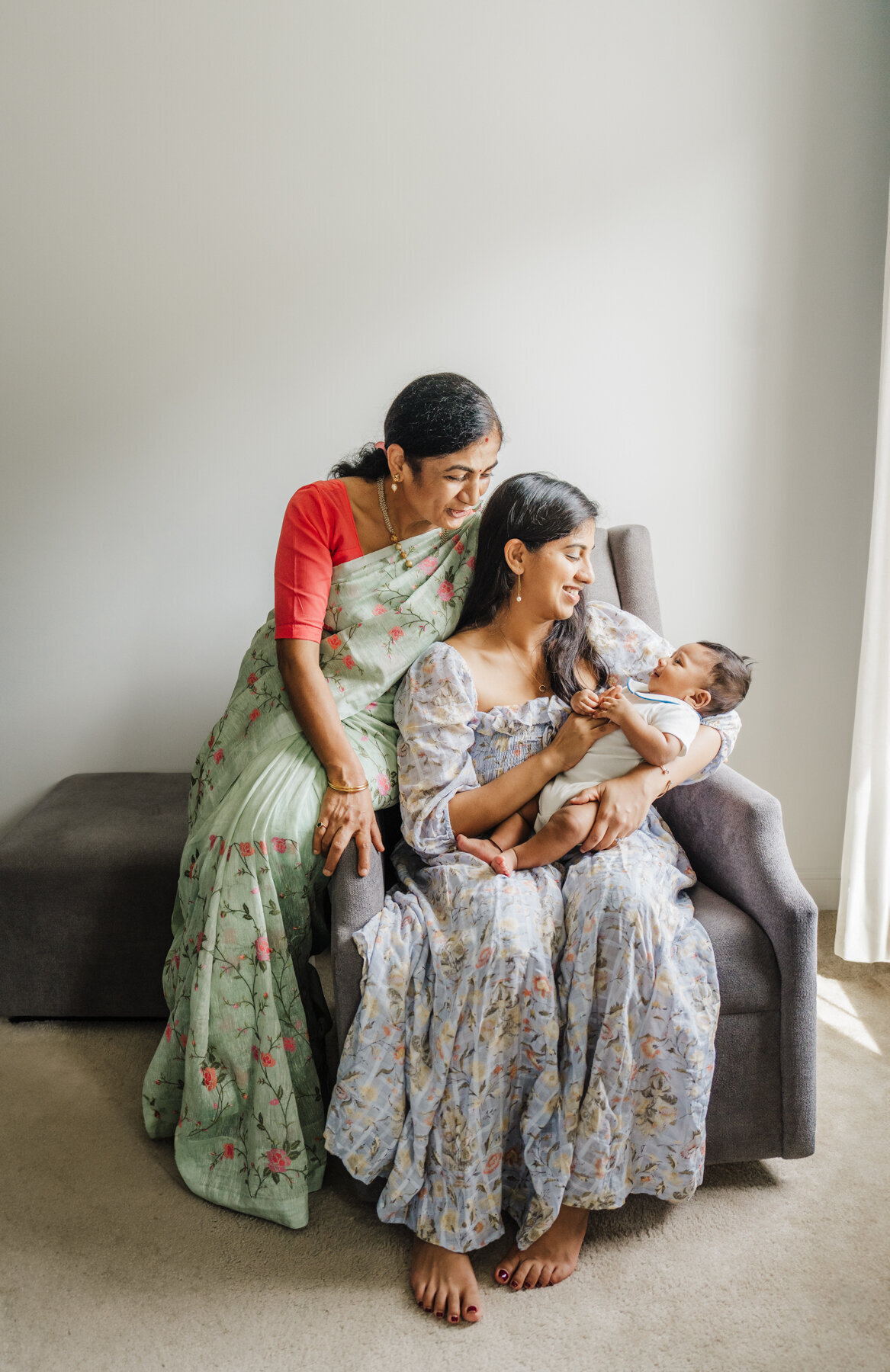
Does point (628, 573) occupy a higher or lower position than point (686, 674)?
higher

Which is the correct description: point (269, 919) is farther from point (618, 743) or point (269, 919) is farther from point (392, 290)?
point (392, 290)

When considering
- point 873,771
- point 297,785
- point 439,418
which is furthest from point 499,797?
point 873,771

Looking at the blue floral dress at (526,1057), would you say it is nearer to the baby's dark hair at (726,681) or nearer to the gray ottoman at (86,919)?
the baby's dark hair at (726,681)

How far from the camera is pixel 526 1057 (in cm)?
136

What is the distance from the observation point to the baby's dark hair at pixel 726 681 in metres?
1.69

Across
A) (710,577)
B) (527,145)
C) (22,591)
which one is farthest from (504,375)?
(22,591)

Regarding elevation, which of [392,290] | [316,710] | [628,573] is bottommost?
[316,710]

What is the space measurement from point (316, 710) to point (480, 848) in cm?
36

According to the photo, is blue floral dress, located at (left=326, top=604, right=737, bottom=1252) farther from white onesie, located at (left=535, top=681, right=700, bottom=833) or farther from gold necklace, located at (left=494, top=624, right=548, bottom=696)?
gold necklace, located at (left=494, top=624, right=548, bottom=696)

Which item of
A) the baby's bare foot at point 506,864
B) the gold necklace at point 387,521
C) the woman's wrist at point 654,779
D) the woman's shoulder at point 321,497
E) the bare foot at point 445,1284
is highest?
the woman's shoulder at point 321,497

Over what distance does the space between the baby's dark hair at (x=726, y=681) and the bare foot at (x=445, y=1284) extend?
37.8 inches

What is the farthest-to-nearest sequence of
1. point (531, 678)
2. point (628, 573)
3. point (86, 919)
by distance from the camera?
1. point (628, 573)
2. point (86, 919)
3. point (531, 678)

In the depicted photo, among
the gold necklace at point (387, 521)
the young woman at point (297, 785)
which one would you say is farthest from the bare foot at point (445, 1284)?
the gold necklace at point (387, 521)

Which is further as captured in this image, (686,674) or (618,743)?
(686,674)
